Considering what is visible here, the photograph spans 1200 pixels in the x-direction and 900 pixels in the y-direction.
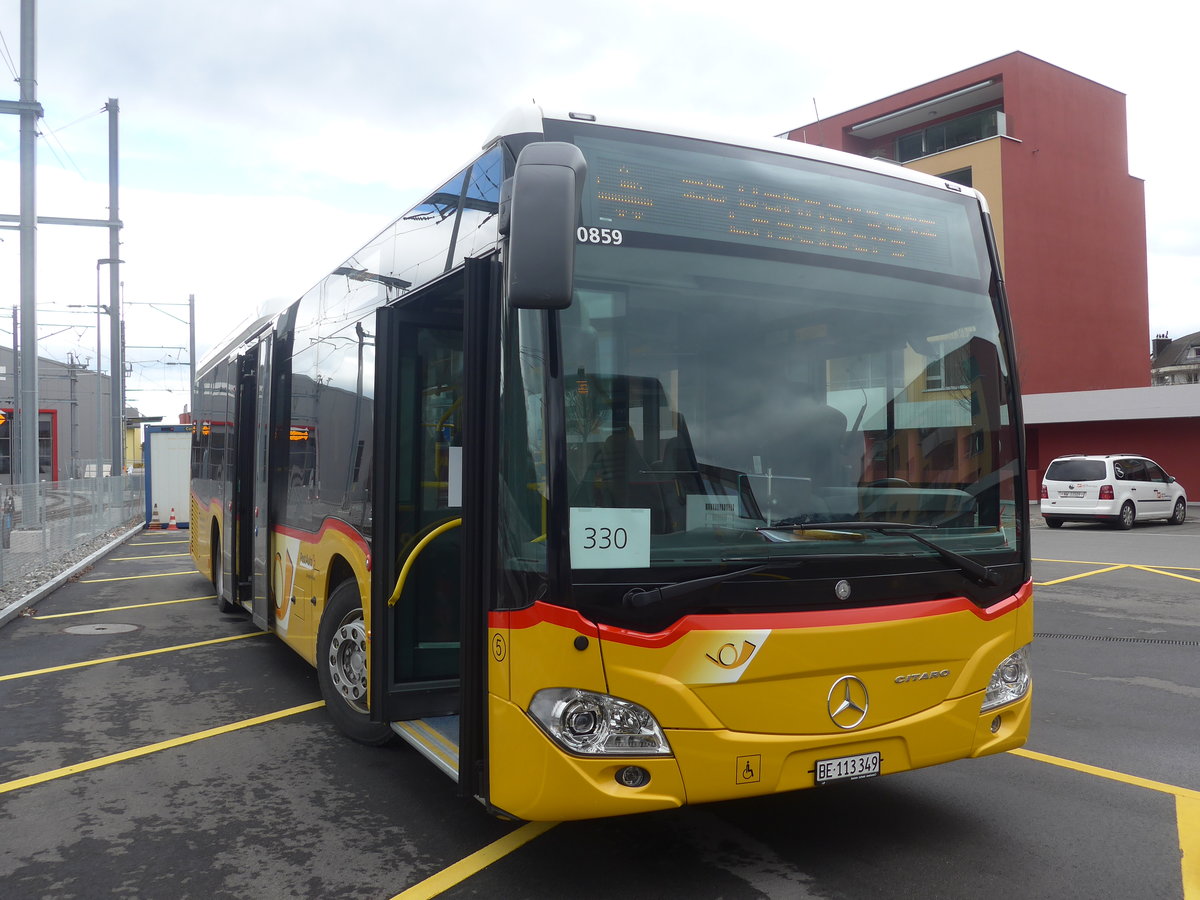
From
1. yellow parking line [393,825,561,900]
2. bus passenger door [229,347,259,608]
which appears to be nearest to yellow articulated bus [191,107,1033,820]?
yellow parking line [393,825,561,900]

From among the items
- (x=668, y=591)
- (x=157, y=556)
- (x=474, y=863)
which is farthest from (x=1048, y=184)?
(x=474, y=863)

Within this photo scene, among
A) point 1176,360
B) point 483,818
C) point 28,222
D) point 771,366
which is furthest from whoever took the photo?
point 1176,360

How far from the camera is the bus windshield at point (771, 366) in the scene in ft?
12.3

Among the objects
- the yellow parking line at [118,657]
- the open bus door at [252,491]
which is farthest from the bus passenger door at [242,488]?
the yellow parking line at [118,657]

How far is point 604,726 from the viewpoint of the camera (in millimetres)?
3586

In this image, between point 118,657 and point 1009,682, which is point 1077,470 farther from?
point 1009,682

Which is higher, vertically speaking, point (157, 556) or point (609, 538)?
point (609, 538)

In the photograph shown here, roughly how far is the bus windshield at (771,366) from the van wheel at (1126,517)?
72.1 ft

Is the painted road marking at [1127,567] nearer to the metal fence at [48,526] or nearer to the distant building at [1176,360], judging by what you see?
the metal fence at [48,526]

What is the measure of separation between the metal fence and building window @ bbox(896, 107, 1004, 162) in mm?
28013

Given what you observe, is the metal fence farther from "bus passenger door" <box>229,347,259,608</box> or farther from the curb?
"bus passenger door" <box>229,347,259,608</box>

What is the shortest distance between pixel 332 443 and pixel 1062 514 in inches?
864

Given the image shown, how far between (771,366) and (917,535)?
88 centimetres

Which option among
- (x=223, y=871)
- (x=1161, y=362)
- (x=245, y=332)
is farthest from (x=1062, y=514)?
(x=1161, y=362)
